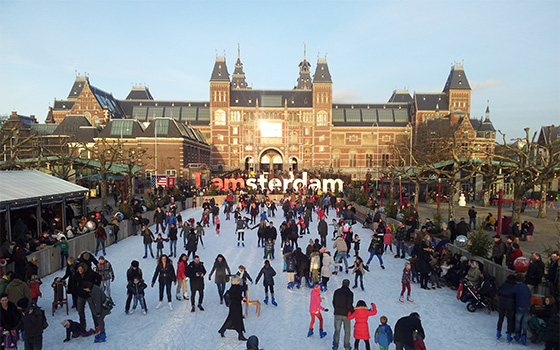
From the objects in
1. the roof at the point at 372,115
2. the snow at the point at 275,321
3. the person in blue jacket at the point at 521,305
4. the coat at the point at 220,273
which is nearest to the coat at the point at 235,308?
the snow at the point at 275,321

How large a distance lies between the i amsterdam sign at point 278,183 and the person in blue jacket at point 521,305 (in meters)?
22.7

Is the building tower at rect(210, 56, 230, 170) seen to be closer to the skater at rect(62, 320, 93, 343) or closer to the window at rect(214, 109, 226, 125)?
the window at rect(214, 109, 226, 125)

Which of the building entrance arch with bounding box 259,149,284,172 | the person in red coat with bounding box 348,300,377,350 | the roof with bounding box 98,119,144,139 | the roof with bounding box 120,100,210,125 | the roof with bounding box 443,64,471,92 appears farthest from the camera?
the building entrance arch with bounding box 259,149,284,172

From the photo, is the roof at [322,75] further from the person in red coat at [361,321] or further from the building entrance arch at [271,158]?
the person in red coat at [361,321]

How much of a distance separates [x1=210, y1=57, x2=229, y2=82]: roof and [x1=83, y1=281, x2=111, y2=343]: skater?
54418mm

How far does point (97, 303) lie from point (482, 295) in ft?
27.9

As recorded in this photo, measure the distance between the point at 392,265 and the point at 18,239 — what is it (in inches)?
489

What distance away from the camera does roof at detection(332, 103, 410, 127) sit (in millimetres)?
60250

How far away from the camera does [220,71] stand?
191ft

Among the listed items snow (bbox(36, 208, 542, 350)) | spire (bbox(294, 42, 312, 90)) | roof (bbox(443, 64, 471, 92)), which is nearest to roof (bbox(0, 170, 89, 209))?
snow (bbox(36, 208, 542, 350))

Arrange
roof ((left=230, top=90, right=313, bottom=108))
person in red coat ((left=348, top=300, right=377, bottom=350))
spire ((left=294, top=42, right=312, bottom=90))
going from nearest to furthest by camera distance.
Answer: person in red coat ((left=348, top=300, right=377, bottom=350)), roof ((left=230, top=90, right=313, bottom=108)), spire ((left=294, top=42, right=312, bottom=90))

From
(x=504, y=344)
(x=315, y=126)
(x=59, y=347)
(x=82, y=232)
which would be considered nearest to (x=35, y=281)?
(x=59, y=347)

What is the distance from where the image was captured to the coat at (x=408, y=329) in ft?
17.6

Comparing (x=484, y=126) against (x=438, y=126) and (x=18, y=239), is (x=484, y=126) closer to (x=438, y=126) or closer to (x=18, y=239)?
(x=438, y=126)
